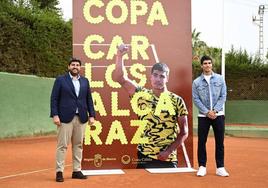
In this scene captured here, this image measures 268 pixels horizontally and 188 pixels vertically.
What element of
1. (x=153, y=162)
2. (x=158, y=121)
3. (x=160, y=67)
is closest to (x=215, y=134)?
(x=158, y=121)

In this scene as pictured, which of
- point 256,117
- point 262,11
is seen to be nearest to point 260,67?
point 256,117

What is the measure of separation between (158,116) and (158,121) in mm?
82

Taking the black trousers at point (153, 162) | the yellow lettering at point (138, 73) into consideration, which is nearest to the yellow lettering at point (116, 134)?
the black trousers at point (153, 162)

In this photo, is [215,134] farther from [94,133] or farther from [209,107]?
[94,133]

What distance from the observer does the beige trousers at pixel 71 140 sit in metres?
Result: 6.78

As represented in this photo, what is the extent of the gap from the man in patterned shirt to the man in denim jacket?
45cm

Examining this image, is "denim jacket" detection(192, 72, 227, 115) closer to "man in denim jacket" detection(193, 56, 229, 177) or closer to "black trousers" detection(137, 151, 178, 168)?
"man in denim jacket" detection(193, 56, 229, 177)

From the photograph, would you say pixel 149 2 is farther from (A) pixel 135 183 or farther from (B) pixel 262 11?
(B) pixel 262 11

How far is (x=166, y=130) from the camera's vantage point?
25.0 ft

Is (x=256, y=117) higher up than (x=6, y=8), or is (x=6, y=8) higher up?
(x=6, y=8)

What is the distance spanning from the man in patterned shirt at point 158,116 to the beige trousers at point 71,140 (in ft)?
3.68

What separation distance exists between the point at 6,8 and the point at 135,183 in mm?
10932

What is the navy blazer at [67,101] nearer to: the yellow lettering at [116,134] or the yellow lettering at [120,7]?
the yellow lettering at [116,134]

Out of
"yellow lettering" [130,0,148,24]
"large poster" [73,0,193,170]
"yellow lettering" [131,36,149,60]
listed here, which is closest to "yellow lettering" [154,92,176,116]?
"large poster" [73,0,193,170]
